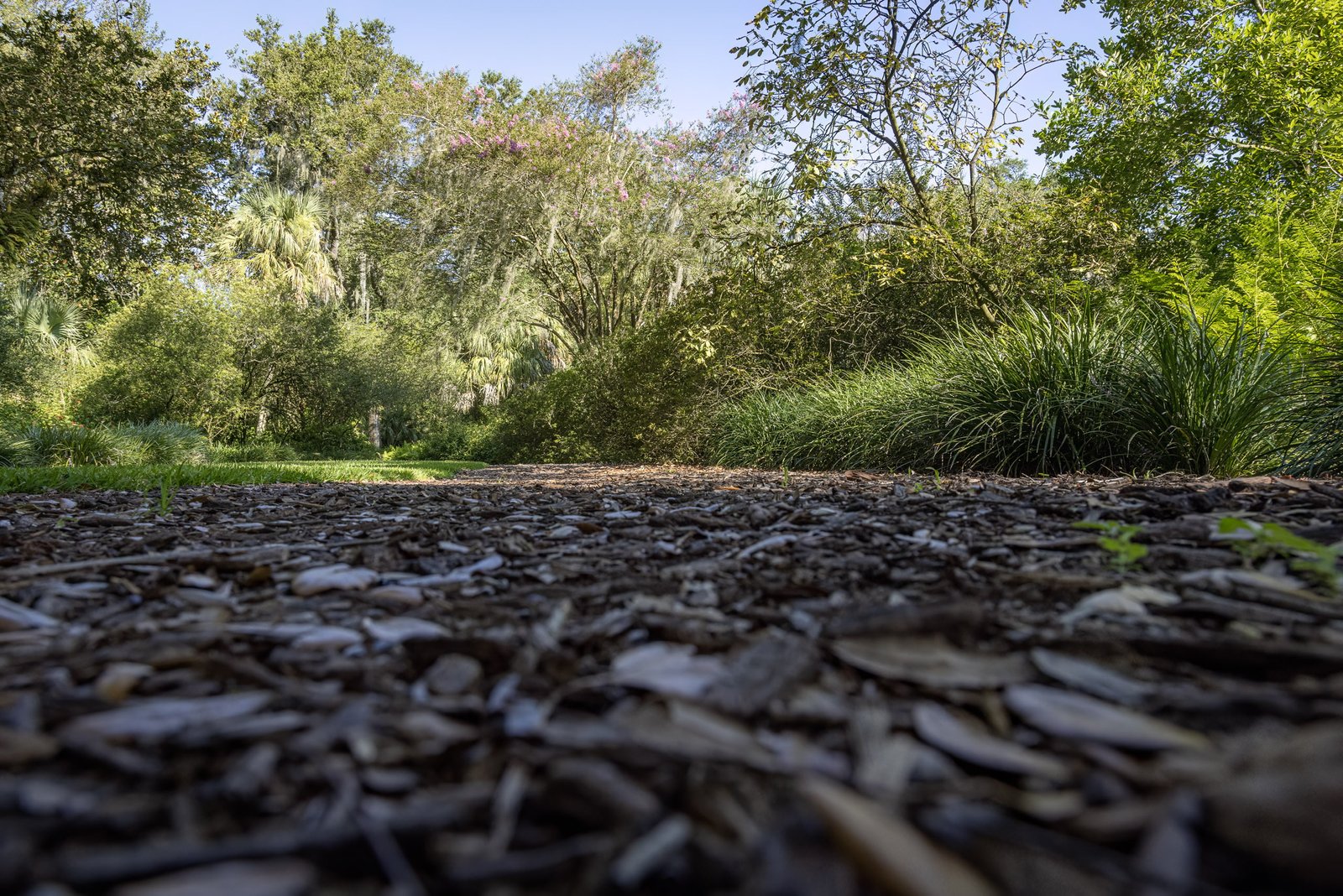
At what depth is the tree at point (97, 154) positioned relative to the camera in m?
8.52

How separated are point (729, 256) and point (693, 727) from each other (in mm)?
7736

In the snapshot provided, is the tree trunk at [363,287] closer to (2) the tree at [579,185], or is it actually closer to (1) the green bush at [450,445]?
(1) the green bush at [450,445]

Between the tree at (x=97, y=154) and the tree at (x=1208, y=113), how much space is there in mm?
12080

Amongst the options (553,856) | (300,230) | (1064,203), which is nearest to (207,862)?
(553,856)

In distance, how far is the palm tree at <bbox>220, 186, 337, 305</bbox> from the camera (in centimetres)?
1742

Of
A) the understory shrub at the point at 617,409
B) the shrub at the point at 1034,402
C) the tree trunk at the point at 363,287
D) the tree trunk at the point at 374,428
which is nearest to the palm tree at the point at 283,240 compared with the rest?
the tree trunk at the point at 363,287

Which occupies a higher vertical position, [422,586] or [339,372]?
[339,372]

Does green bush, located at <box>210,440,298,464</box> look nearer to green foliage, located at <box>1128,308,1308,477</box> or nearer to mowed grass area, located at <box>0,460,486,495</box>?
mowed grass area, located at <box>0,460,486,495</box>

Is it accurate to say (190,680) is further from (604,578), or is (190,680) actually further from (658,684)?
(604,578)

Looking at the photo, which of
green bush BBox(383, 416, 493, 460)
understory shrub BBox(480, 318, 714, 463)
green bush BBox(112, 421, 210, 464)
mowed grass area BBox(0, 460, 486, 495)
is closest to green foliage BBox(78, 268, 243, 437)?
green bush BBox(112, 421, 210, 464)

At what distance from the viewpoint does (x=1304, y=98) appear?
8312 mm

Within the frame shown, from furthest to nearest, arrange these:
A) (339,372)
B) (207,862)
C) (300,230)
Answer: (300,230), (339,372), (207,862)

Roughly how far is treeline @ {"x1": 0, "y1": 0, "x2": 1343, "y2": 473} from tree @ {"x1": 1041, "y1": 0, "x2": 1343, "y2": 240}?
0.18 ft

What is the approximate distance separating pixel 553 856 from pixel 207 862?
10.7 inches
